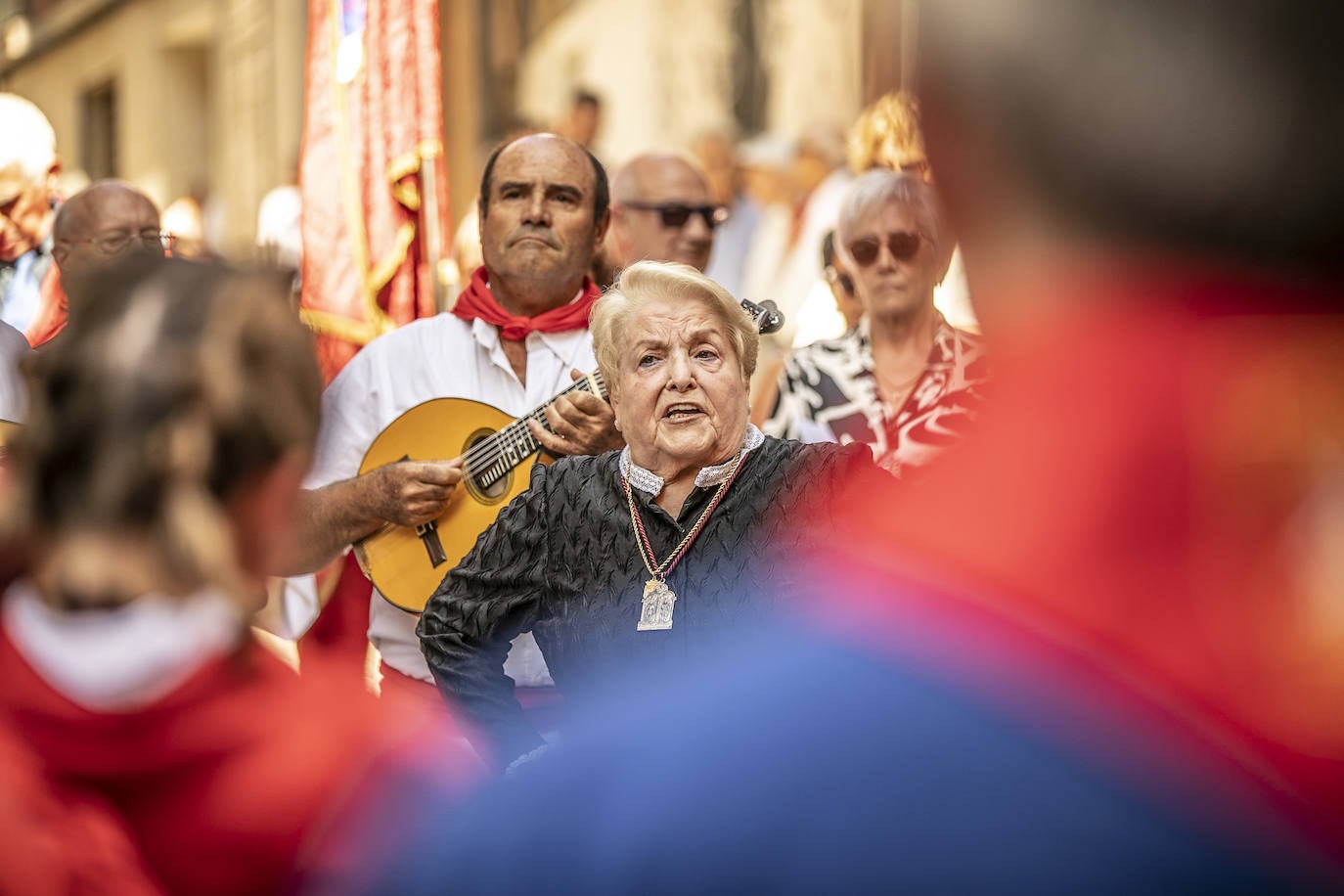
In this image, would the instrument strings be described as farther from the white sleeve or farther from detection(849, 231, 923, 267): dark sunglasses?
detection(849, 231, 923, 267): dark sunglasses

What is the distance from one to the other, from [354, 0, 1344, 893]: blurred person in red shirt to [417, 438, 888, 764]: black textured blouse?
6.97ft

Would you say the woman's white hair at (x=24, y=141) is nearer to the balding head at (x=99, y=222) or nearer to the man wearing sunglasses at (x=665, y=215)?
the balding head at (x=99, y=222)

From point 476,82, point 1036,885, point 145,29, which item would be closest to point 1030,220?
point 1036,885

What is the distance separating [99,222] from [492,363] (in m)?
1.76

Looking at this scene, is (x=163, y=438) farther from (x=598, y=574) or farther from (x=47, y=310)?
(x=47, y=310)

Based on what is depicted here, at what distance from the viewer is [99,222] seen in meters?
5.16

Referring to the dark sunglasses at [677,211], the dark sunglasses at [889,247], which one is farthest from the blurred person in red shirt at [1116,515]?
the dark sunglasses at [677,211]

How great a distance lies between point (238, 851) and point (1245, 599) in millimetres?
868

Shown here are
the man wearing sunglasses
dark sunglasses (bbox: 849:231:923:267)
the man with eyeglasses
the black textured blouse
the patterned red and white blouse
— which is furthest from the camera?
the man wearing sunglasses

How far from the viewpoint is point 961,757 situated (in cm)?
69

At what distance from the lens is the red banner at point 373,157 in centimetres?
555

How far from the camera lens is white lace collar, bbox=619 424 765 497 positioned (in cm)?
322

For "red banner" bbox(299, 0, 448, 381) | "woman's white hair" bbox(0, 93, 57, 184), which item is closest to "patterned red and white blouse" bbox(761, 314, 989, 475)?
"red banner" bbox(299, 0, 448, 381)

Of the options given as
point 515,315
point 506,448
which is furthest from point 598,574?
point 515,315
